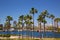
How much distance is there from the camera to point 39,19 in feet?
283

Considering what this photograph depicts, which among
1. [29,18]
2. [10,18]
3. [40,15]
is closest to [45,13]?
[40,15]

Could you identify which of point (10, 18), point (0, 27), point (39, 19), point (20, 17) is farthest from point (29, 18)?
point (0, 27)

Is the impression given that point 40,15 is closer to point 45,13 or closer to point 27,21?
point 45,13

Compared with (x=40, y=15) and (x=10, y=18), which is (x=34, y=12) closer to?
(x=40, y=15)

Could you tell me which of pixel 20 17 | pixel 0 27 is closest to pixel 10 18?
pixel 20 17

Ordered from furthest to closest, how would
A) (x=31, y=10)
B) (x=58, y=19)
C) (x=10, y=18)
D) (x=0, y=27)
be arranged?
1. (x=0, y=27)
2. (x=58, y=19)
3. (x=10, y=18)
4. (x=31, y=10)

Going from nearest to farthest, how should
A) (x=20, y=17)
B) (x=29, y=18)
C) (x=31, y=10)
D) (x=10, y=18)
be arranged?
(x=31, y=10) → (x=29, y=18) → (x=20, y=17) → (x=10, y=18)

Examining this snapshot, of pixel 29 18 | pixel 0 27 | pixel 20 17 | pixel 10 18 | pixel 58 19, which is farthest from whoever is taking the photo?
pixel 0 27

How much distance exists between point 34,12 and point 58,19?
6021cm

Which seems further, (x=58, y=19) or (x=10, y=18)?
(x=58, y=19)

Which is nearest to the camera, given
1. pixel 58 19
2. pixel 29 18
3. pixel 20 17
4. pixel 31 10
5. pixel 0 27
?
pixel 31 10

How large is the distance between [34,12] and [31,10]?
161 cm

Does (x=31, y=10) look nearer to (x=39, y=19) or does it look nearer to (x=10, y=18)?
(x=39, y=19)

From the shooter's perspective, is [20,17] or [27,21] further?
[20,17]
